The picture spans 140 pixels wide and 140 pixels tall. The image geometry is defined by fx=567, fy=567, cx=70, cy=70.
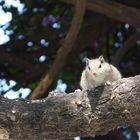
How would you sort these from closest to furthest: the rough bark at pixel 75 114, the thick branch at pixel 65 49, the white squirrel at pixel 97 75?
the rough bark at pixel 75 114
the white squirrel at pixel 97 75
the thick branch at pixel 65 49

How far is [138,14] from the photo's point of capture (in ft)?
14.6

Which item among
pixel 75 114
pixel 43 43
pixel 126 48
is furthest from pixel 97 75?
pixel 43 43

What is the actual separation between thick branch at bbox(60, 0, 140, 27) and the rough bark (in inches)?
71.6

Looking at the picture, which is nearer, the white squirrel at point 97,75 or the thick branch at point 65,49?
the white squirrel at point 97,75

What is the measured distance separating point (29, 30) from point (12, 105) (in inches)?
96.3

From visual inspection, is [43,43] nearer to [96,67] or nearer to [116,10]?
[116,10]

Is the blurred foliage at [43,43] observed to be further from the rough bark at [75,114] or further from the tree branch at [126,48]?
the rough bark at [75,114]

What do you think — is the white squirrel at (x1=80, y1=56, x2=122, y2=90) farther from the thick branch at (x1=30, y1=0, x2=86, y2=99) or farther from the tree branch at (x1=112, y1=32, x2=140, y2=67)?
the tree branch at (x1=112, y1=32, x2=140, y2=67)

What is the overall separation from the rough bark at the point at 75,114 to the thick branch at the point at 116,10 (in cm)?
182

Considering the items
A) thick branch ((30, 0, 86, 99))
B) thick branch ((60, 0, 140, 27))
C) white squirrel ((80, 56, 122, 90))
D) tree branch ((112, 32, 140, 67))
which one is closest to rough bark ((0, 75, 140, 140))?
white squirrel ((80, 56, 122, 90))

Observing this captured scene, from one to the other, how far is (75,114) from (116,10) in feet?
6.36

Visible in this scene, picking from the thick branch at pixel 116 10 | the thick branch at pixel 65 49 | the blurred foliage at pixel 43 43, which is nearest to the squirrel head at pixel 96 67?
the thick branch at pixel 65 49

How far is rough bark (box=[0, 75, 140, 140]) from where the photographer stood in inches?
104

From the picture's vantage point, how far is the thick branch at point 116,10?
4465mm
